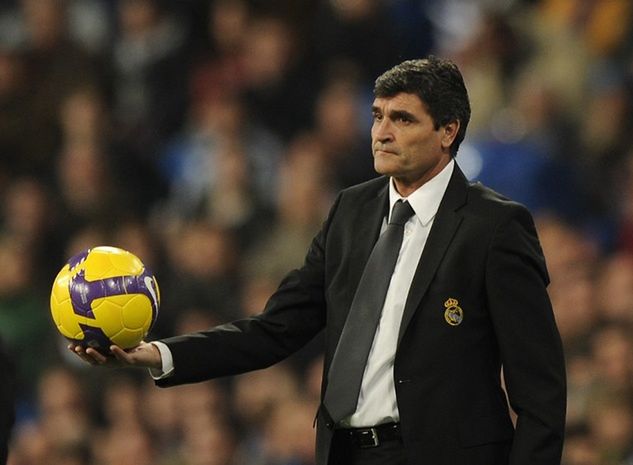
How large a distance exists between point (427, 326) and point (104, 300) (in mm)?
805

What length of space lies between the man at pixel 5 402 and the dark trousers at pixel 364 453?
2.63ft

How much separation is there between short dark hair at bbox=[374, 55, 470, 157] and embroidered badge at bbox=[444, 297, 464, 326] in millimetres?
452

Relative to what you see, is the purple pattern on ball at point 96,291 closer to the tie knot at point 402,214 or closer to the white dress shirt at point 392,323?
the white dress shirt at point 392,323

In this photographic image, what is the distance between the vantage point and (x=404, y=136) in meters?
3.29

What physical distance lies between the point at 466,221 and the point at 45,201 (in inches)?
192

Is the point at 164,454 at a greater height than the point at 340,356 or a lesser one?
lesser

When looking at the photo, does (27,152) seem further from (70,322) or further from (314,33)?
(70,322)

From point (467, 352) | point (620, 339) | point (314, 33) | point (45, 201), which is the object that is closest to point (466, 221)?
point (467, 352)

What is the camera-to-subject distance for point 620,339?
18.8 ft

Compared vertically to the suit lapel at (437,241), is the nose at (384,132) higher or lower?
higher

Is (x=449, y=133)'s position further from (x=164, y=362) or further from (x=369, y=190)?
(x=164, y=362)

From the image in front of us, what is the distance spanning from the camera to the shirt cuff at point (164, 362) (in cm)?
337

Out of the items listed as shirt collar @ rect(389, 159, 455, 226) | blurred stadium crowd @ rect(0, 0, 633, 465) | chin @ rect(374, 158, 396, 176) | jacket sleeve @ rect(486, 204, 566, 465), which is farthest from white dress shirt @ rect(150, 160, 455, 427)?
blurred stadium crowd @ rect(0, 0, 633, 465)

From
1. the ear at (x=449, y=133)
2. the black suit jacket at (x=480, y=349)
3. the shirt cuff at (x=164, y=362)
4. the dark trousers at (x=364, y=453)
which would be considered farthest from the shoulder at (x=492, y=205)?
the shirt cuff at (x=164, y=362)
